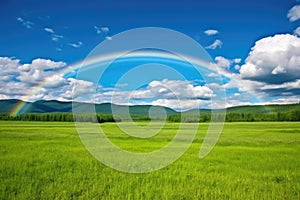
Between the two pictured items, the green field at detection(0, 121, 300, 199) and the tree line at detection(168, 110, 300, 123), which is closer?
the green field at detection(0, 121, 300, 199)

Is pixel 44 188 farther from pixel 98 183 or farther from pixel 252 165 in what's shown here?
pixel 252 165

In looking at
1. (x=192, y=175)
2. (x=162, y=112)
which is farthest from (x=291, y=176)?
(x=162, y=112)

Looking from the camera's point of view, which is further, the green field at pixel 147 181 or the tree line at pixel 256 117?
the tree line at pixel 256 117

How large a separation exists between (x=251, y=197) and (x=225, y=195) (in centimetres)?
65

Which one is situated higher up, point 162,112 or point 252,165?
point 162,112

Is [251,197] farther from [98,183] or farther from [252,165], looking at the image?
[252,165]

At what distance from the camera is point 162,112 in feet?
84.8

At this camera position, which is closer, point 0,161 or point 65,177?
point 65,177

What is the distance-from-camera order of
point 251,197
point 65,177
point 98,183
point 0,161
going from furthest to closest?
point 0,161 < point 65,177 < point 98,183 < point 251,197

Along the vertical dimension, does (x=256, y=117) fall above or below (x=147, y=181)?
above

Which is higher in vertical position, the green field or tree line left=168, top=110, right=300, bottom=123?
tree line left=168, top=110, right=300, bottom=123

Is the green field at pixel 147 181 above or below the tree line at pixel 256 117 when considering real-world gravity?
below

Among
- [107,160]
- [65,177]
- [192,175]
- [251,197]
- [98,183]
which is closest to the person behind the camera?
[251,197]

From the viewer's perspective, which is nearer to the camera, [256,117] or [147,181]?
[147,181]
